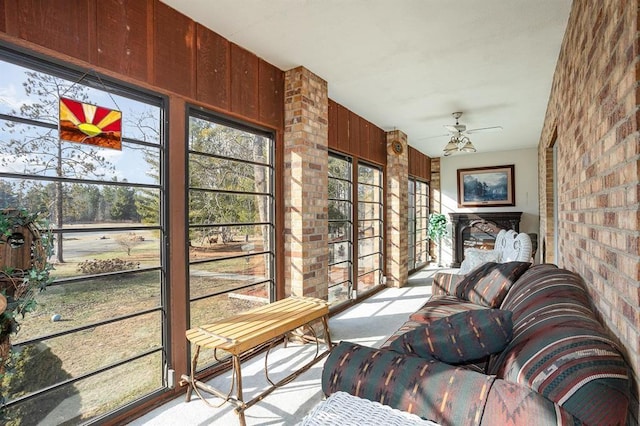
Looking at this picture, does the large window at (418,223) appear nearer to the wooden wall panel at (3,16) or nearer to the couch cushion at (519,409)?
the couch cushion at (519,409)

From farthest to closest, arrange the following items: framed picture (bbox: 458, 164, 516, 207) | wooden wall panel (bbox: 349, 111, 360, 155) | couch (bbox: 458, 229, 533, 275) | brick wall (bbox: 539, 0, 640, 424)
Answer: framed picture (bbox: 458, 164, 516, 207), wooden wall panel (bbox: 349, 111, 360, 155), couch (bbox: 458, 229, 533, 275), brick wall (bbox: 539, 0, 640, 424)

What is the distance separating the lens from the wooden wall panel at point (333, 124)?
4.04m

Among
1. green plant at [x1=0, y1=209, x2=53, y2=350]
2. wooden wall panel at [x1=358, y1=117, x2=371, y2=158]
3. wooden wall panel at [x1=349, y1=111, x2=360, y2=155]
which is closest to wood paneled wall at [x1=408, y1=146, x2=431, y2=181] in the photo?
wooden wall panel at [x1=358, y1=117, x2=371, y2=158]

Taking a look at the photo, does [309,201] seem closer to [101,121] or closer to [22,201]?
[101,121]

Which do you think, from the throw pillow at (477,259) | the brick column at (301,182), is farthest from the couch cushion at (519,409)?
the throw pillow at (477,259)

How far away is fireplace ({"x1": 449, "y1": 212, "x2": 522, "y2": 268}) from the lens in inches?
274

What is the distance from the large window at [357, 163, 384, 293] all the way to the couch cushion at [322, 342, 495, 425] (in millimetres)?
3583

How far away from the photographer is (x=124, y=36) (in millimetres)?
1981

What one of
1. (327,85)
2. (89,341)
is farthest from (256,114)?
(89,341)

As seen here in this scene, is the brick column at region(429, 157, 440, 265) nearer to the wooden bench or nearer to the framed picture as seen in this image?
the framed picture

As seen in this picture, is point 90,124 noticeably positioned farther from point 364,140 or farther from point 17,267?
point 364,140

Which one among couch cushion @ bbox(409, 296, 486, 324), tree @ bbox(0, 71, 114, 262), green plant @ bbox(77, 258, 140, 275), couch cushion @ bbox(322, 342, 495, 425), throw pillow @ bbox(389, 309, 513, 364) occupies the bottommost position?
couch cushion @ bbox(409, 296, 486, 324)

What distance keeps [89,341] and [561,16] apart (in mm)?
3724

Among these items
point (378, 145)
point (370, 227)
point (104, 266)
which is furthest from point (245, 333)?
point (378, 145)
